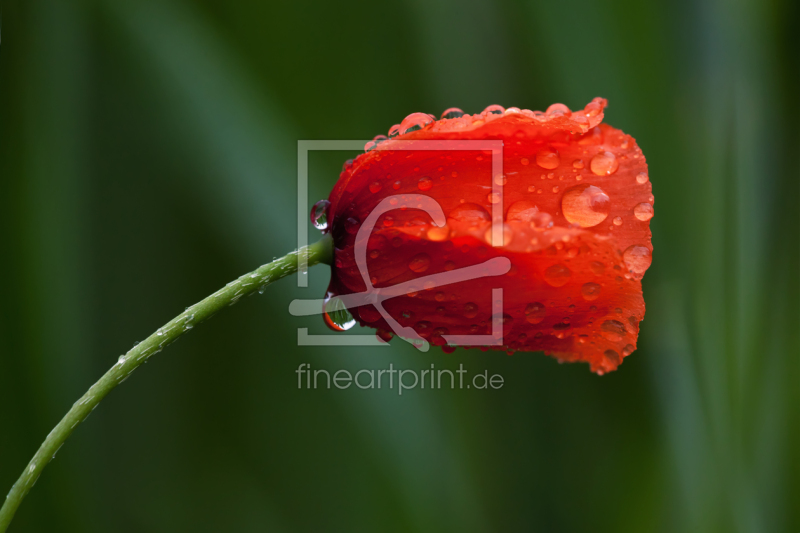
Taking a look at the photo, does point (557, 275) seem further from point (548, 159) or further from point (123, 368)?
point (123, 368)

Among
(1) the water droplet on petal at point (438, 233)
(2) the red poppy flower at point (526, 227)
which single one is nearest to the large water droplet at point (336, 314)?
(2) the red poppy flower at point (526, 227)

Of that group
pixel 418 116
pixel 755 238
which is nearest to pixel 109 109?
pixel 418 116

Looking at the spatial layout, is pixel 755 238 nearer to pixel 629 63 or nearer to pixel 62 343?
pixel 629 63

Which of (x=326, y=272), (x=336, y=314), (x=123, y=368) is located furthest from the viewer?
(x=326, y=272)

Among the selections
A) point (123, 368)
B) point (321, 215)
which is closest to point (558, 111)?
point (321, 215)

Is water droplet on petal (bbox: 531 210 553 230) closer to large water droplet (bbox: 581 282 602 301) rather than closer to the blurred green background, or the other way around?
large water droplet (bbox: 581 282 602 301)

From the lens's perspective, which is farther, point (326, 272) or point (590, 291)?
point (326, 272)
